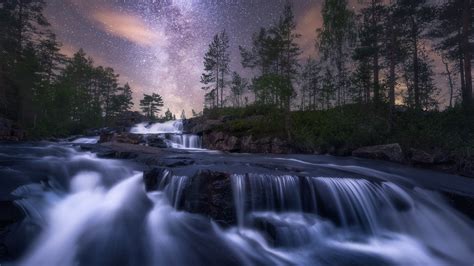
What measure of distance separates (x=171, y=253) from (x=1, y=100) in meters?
24.6

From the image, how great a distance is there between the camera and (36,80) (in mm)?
29312

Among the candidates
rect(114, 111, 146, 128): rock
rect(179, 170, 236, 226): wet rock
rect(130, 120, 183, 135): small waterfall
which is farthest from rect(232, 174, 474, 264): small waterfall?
rect(114, 111, 146, 128): rock

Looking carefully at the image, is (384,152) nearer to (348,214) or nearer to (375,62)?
(348,214)

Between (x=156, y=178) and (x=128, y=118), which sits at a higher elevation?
(x=128, y=118)

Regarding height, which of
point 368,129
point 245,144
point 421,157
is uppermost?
point 368,129

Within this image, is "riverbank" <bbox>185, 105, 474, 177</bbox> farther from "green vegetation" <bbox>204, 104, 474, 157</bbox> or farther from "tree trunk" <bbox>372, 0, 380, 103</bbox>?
"tree trunk" <bbox>372, 0, 380, 103</bbox>

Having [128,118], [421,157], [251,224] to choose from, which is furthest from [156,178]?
[128,118]

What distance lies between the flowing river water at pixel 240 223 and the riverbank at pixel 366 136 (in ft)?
15.7

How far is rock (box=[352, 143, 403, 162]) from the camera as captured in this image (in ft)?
46.3

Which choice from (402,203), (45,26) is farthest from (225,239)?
(45,26)

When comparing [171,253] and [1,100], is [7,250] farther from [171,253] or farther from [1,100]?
[1,100]

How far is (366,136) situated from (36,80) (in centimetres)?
3367

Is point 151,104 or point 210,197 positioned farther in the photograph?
point 151,104

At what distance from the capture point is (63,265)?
5535mm
